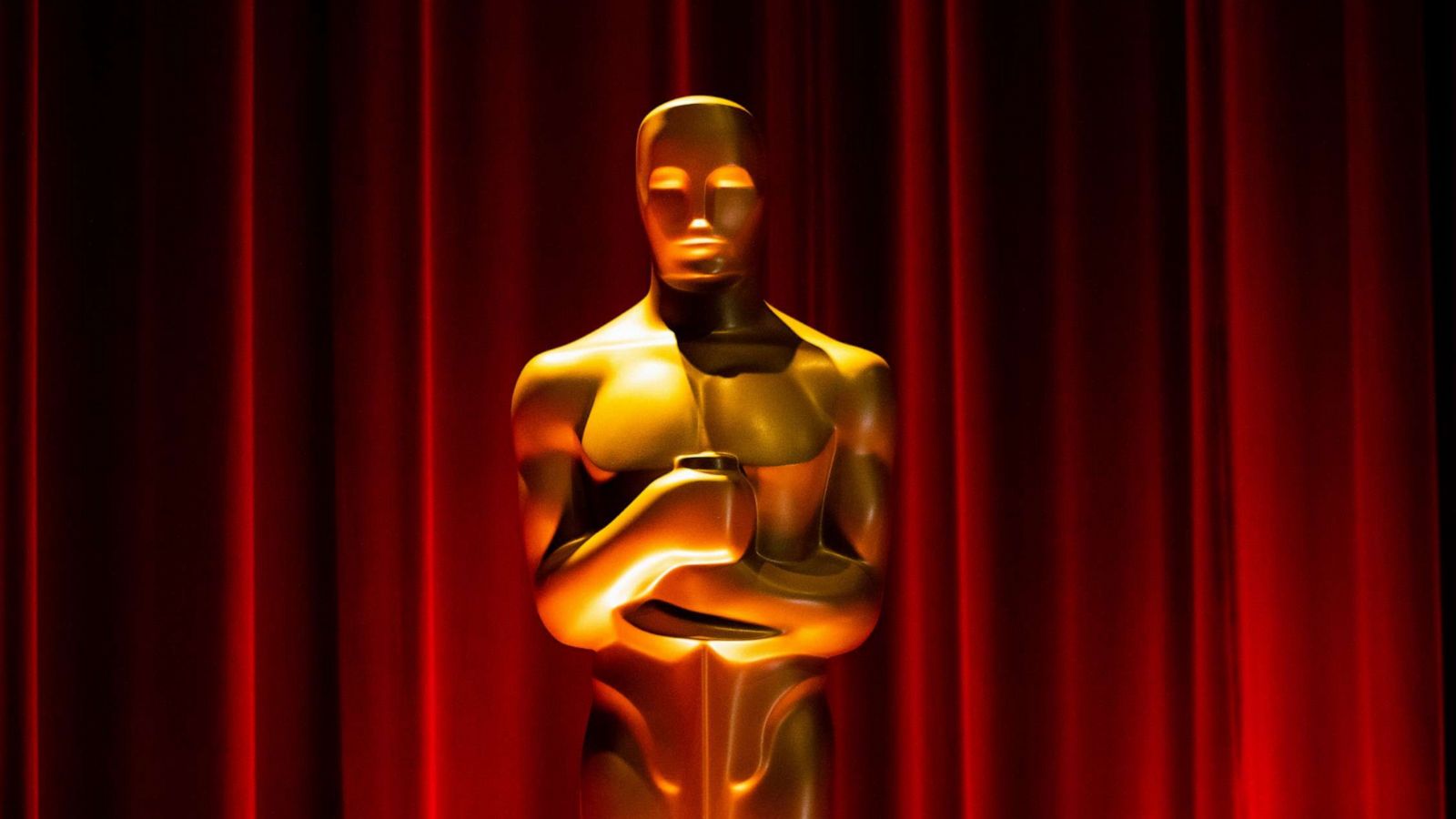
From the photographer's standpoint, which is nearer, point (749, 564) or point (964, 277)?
point (749, 564)

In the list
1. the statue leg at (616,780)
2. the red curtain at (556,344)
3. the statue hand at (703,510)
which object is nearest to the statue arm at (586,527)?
the statue hand at (703,510)

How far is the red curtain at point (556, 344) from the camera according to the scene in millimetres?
2613

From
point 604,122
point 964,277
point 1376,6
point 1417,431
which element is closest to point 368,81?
point 604,122

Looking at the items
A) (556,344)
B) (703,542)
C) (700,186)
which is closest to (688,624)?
(703,542)

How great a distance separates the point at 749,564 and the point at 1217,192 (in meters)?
1.36

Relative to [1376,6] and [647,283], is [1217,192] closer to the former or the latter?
[1376,6]

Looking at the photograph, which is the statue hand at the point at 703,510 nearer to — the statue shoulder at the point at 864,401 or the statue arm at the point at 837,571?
the statue arm at the point at 837,571

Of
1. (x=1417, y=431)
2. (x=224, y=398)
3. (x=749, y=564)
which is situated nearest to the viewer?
(x=749, y=564)

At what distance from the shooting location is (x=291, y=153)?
9.00 ft

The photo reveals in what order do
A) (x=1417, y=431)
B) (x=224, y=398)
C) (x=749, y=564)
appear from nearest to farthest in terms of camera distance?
(x=749, y=564) < (x=1417, y=431) < (x=224, y=398)

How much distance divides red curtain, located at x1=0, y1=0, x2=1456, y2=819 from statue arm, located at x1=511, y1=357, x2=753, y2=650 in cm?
89

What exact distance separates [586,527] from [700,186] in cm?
45

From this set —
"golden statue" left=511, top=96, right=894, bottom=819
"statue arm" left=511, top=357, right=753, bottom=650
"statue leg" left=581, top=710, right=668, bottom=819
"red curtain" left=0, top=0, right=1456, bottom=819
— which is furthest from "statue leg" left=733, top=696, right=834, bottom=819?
"red curtain" left=0, top=0, right=1456, bottom=819

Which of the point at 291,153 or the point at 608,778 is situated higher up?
A: the point at 291,153
